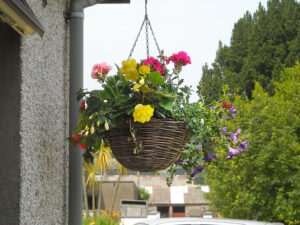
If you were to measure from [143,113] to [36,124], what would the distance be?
503mm

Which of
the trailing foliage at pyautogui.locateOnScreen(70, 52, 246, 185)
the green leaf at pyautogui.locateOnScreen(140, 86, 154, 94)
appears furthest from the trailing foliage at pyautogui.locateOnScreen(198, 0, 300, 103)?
the green leaf at pyautogui.locateOnScreen(140, 86, 154, 94)

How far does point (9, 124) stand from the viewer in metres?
1.81

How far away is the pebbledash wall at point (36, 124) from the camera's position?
5.89ft

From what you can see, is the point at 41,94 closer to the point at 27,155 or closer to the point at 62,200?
the point at 27,155

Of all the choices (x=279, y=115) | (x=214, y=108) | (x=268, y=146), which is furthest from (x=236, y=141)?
(x=279, y=115)

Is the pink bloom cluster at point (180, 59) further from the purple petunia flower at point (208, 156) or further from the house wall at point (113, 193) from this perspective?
the house wall at point (113, 193)

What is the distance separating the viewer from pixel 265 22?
29234mm

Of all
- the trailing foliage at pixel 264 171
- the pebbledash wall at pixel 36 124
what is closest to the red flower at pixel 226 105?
the pebbledash wall at pixel 36 124

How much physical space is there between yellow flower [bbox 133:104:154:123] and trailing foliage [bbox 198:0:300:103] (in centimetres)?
2428

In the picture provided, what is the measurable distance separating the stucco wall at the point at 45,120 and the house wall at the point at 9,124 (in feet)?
0.09

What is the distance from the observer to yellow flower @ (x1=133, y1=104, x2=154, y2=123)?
1908 mm

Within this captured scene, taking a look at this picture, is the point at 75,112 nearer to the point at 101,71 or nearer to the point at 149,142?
the point at 101,71

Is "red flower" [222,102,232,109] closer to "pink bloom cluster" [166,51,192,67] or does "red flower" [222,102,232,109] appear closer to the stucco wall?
"pink bloom cluster" [166,51,192,67]

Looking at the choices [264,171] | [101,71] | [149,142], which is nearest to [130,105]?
[149,142]
